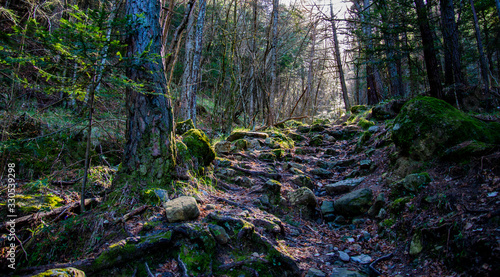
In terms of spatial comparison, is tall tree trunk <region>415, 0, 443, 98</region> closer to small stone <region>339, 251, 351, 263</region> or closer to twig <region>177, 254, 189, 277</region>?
small stone <region>339, 251, 351, 263</region>

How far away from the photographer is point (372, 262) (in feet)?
8.78

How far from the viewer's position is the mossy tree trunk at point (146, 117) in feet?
11.0

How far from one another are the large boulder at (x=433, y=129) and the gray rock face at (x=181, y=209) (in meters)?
3.71

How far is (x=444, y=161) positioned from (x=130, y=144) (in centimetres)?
466

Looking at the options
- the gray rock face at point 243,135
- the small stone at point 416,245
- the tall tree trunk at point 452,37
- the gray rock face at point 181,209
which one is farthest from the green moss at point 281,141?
the tall tree trunk at point 452,37

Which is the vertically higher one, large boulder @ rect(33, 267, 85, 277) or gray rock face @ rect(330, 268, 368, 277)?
large boulder @ rect(33, 267, 85, 277)

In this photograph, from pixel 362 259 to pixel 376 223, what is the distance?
0.82 meters

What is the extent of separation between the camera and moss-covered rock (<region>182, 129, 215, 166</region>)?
4.51 meters

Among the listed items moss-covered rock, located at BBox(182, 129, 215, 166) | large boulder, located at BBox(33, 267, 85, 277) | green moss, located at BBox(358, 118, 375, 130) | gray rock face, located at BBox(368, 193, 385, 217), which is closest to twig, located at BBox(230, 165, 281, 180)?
moss-covered rock, located at BBox(182, 129, 215, 166)

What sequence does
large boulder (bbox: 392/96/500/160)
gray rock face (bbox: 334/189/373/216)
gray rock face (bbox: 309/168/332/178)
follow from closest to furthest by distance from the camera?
large boulder (bbox: 392/96/500/160) → gray rock face (bbox: 334/189/373/216) → gray rock face (bbox: 309/168/332/178)

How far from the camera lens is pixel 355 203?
155 inches

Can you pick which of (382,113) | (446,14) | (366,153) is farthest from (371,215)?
(446,14)

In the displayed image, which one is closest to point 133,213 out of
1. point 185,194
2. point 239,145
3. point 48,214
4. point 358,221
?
point 185,194

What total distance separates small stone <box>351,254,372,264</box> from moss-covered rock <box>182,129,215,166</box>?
2929 millimetres
